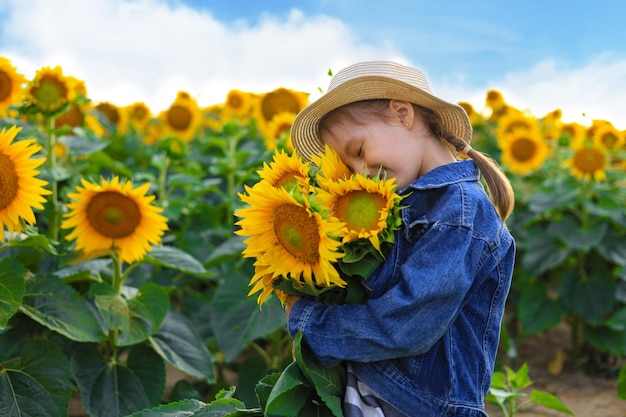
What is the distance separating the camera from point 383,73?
167 centimetres

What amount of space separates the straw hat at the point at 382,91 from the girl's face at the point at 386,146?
0.05 meters

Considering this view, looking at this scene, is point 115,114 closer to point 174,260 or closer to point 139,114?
point 139,114

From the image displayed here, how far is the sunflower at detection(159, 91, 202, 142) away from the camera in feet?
18.1

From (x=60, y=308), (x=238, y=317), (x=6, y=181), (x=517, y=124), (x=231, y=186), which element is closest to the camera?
(x=6, y=181)

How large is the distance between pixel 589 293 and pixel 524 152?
A: 1.28m

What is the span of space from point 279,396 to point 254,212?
370mm

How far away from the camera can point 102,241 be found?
2428 millimetres

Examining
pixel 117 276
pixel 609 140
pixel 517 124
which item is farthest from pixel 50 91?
pixel 517 124

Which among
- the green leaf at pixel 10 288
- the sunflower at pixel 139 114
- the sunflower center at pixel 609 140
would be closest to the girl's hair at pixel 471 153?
the green leaf at pixel 10 288

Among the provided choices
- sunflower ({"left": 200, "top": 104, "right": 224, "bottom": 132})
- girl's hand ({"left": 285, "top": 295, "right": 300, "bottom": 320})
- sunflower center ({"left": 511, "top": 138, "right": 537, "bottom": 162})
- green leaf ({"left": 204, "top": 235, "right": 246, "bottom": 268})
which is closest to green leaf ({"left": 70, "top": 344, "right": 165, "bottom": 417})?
green leaf ({"left": 204, "top": 235, "right": 246, "bottom": 268})

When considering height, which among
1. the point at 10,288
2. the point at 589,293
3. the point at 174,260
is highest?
the point at 589,293

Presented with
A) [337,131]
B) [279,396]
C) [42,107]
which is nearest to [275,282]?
[279,396]

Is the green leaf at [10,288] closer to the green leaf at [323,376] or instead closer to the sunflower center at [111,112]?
the green leaf at [323,376]

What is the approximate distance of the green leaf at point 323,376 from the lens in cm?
152
